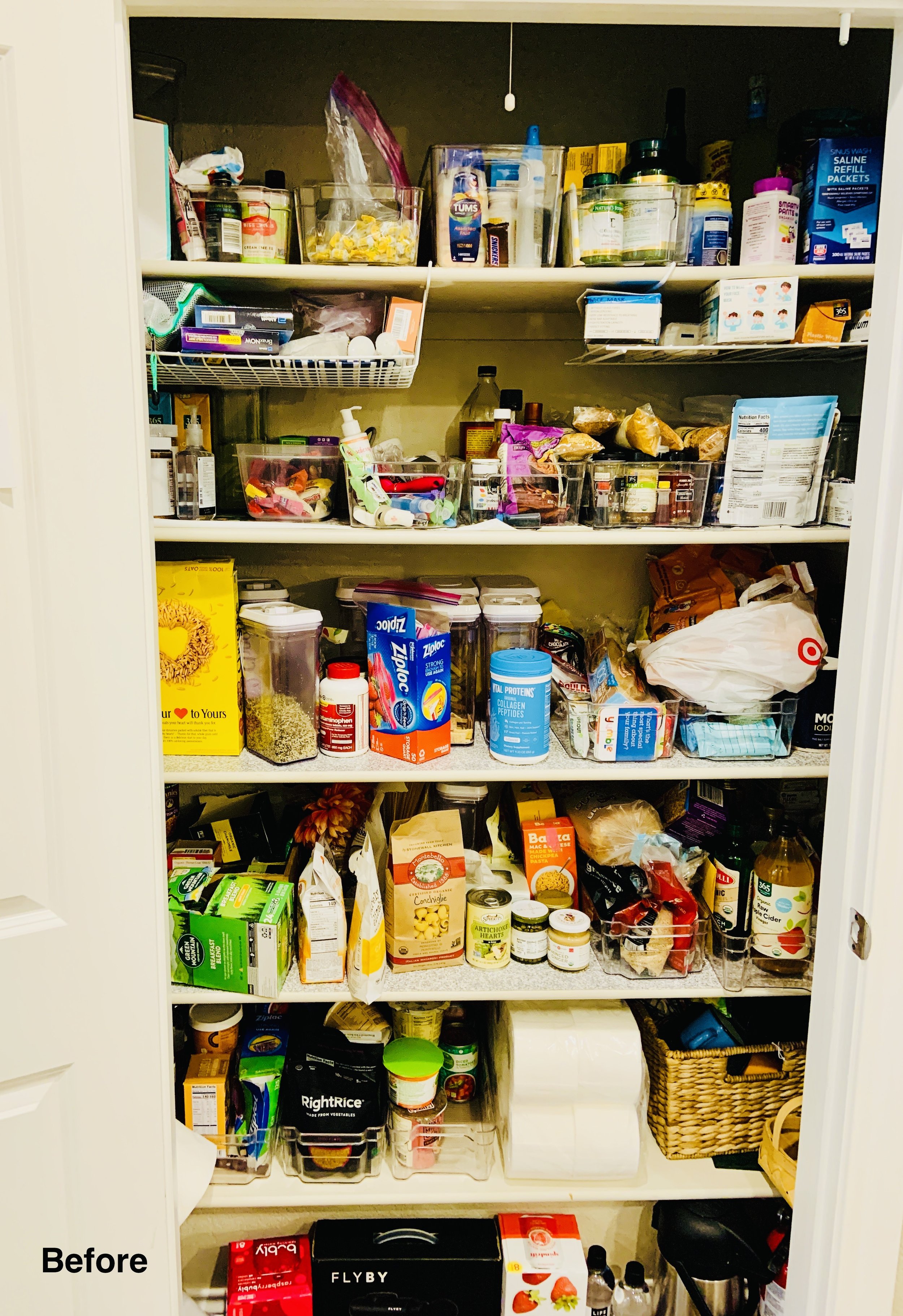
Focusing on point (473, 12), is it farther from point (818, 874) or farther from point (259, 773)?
point (818, 874)

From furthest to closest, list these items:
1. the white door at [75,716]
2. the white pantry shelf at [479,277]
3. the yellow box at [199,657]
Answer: the yellow box at [199,657] < the white pantry shelf at [479,277] < the white door at [75,716]

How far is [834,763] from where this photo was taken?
1.30m

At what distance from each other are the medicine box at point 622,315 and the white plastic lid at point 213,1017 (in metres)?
1.39

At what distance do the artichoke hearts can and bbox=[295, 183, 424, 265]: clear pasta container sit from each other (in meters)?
1.11

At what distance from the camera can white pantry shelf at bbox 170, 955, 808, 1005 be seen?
1.54m

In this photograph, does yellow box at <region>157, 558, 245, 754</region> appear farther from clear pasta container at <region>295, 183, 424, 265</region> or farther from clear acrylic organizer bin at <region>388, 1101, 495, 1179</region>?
clear acrylic organizer bin at <region>388, 1101, 495, 1179</region>

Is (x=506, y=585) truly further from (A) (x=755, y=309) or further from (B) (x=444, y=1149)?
(B) (x=444, y=1149)

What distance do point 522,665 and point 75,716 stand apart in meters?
0.70

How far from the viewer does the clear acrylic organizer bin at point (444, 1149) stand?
1638 mm

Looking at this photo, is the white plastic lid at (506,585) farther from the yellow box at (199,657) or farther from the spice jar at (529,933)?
the spice jar at (529,933)

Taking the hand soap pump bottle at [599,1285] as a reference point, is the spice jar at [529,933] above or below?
above

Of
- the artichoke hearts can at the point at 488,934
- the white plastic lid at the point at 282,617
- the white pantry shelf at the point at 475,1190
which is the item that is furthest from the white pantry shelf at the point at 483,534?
the white pantry shelf at the point at 475,1190

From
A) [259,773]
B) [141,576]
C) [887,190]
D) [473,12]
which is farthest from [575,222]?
[259,773]

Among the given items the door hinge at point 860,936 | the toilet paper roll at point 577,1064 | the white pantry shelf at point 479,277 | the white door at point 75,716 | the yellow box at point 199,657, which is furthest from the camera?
the toilet paper roll at point 577,1064
